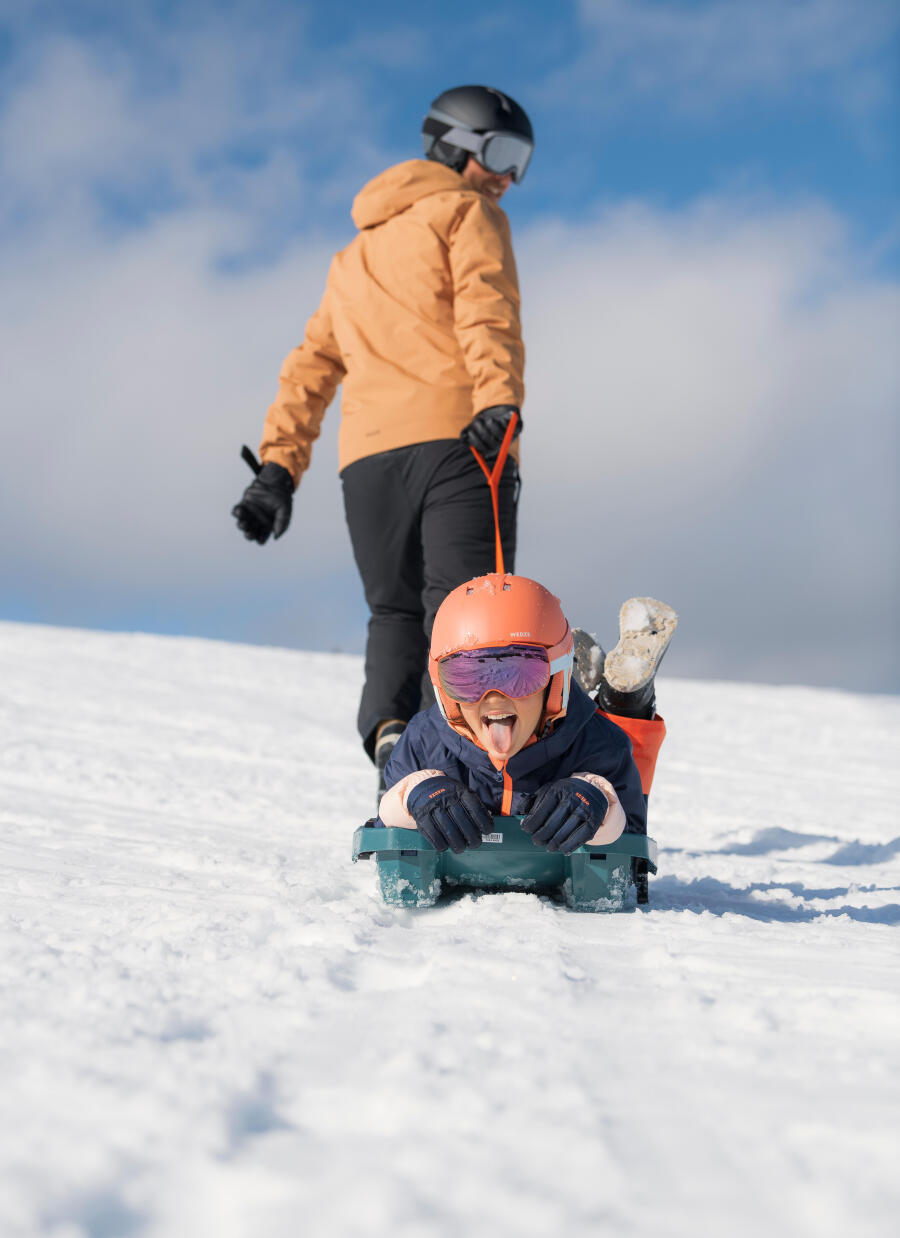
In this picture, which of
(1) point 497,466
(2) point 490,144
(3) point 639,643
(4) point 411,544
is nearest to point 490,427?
(1) point 497,466

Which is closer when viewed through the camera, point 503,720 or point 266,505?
point 503,720

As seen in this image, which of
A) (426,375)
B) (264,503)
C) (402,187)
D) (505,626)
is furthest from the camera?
(264,503)

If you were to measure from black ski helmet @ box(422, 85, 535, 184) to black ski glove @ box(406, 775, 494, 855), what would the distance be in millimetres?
2441

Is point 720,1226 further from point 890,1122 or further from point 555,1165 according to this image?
point 890,1122

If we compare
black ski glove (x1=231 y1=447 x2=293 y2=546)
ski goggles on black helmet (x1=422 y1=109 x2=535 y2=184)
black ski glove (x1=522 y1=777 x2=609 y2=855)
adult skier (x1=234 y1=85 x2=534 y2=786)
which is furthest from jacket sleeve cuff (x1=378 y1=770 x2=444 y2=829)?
ski goggles on black helmet (x1=422 y1=109 x2=535 y2=184)

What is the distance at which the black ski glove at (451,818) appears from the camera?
1873 mm

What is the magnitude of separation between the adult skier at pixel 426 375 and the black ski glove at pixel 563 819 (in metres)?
1.13

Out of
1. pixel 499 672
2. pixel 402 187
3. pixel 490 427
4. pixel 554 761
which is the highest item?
pixel 402 187

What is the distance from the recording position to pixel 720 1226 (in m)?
0.73

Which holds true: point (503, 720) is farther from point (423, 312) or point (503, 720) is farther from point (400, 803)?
point (423, 312)

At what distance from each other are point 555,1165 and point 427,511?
244 cm

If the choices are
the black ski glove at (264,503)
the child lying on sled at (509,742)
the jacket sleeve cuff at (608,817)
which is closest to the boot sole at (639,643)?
the child lying on sled at (509,742)

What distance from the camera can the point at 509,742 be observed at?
6.54 ft

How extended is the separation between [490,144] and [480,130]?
56 mm
